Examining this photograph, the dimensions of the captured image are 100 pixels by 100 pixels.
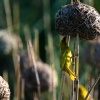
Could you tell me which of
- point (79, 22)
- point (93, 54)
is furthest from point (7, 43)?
point (79, 22)

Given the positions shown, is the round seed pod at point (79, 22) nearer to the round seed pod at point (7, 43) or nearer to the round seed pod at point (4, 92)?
the round seed pod at point (4, 92)

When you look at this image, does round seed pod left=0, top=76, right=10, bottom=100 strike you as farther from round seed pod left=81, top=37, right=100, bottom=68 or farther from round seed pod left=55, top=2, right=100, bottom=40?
round seed pod left=81, top=37, right=100, bottom=68

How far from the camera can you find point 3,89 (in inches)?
58.5

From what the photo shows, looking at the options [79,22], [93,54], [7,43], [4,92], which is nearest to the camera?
[4,92]

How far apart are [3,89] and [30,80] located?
6.27 ft

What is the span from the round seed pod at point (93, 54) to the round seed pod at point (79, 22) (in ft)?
5.31

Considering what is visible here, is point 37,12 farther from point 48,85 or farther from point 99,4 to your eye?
point 48,85

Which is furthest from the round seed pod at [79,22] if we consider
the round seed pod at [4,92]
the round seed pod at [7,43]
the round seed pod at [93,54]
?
the round seed pod at [7,43]

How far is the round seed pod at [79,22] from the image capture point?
1.59 m

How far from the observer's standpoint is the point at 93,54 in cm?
345

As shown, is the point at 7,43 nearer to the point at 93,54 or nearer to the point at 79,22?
the point at 93,54

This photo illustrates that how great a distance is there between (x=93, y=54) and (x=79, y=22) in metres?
1.88

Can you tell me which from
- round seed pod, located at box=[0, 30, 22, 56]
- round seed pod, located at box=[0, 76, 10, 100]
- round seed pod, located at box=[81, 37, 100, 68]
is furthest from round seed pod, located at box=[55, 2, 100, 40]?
round seed pod, located at box=[0, 30, 22, 56]

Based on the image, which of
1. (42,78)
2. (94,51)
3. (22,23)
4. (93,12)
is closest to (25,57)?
(42,78)
